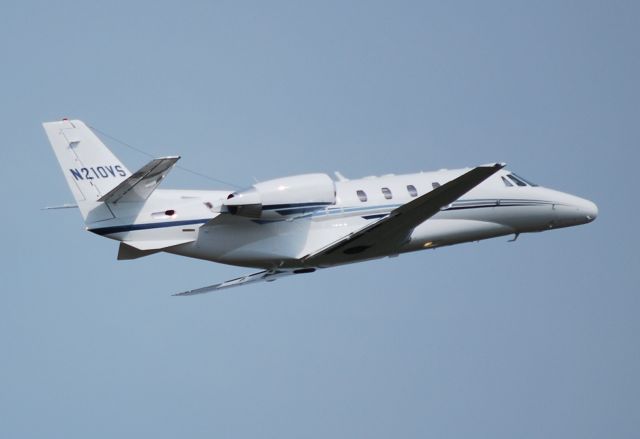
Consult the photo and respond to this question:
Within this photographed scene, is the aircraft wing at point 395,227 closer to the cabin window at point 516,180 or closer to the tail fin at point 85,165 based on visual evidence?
the cabin window at point 516,180

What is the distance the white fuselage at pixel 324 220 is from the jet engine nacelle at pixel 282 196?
0.41ft

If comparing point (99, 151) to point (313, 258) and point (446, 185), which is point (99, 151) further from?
point (446, 185)

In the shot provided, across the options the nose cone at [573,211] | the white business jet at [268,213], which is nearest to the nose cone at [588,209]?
the nose cone at [573,211]

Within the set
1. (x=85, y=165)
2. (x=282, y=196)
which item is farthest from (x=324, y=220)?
(x=85, y=165)

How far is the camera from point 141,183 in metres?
32.0

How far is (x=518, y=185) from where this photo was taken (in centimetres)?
3822

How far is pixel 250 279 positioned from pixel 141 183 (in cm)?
574

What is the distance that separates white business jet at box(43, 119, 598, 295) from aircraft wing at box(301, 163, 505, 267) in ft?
0.13

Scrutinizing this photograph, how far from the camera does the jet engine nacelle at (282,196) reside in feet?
106

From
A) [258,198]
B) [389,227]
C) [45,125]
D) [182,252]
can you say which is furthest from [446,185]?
[45,125]

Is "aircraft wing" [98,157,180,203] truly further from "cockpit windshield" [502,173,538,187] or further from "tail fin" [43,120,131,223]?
"cockpit windshield" [502,173,538,187]

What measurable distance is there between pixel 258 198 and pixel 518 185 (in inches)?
357

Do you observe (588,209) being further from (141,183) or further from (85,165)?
(85,165)

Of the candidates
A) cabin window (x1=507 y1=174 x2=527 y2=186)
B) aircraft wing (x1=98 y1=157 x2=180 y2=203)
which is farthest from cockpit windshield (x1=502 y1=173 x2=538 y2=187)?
aircraft wing (x1=98 y1=157 x2=180 y2=203)
